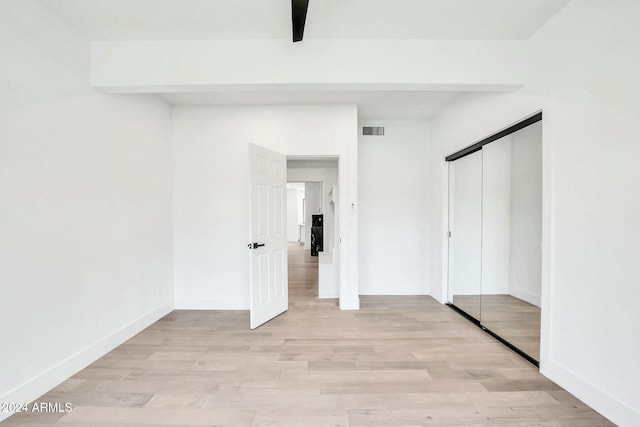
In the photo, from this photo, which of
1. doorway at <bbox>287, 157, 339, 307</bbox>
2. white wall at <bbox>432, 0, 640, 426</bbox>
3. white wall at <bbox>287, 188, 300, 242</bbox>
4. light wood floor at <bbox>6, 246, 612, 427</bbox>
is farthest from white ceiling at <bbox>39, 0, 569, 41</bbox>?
white wall at <bbox>287, 188, 300, 242</bbox>

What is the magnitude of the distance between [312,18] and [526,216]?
342cm

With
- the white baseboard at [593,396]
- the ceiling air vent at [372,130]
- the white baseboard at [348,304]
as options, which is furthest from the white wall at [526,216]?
the white baseboard at [348,304]

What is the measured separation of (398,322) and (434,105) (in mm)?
2881

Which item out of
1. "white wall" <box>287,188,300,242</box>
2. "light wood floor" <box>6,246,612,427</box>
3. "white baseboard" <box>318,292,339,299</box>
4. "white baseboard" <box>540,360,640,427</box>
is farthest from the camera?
"white wall" <box>287,188,300,242</box>

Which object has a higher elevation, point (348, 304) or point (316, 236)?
point (316, 236)

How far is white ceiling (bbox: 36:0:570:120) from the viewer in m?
1.88

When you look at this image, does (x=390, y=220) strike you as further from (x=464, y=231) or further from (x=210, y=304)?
(x=210, y=304)

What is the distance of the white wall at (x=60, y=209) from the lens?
173 centimetres

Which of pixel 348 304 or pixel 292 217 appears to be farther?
pixel 292 217

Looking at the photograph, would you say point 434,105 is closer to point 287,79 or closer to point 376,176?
point 376,176

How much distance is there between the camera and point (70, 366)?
6.85 ft

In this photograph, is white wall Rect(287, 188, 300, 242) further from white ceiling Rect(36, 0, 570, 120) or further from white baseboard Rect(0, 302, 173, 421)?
white ceiling Rect(36, 0, 570, 120)

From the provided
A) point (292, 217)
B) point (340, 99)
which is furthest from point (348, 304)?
point (292, 217)

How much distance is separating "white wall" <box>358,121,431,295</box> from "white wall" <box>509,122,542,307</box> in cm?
112
